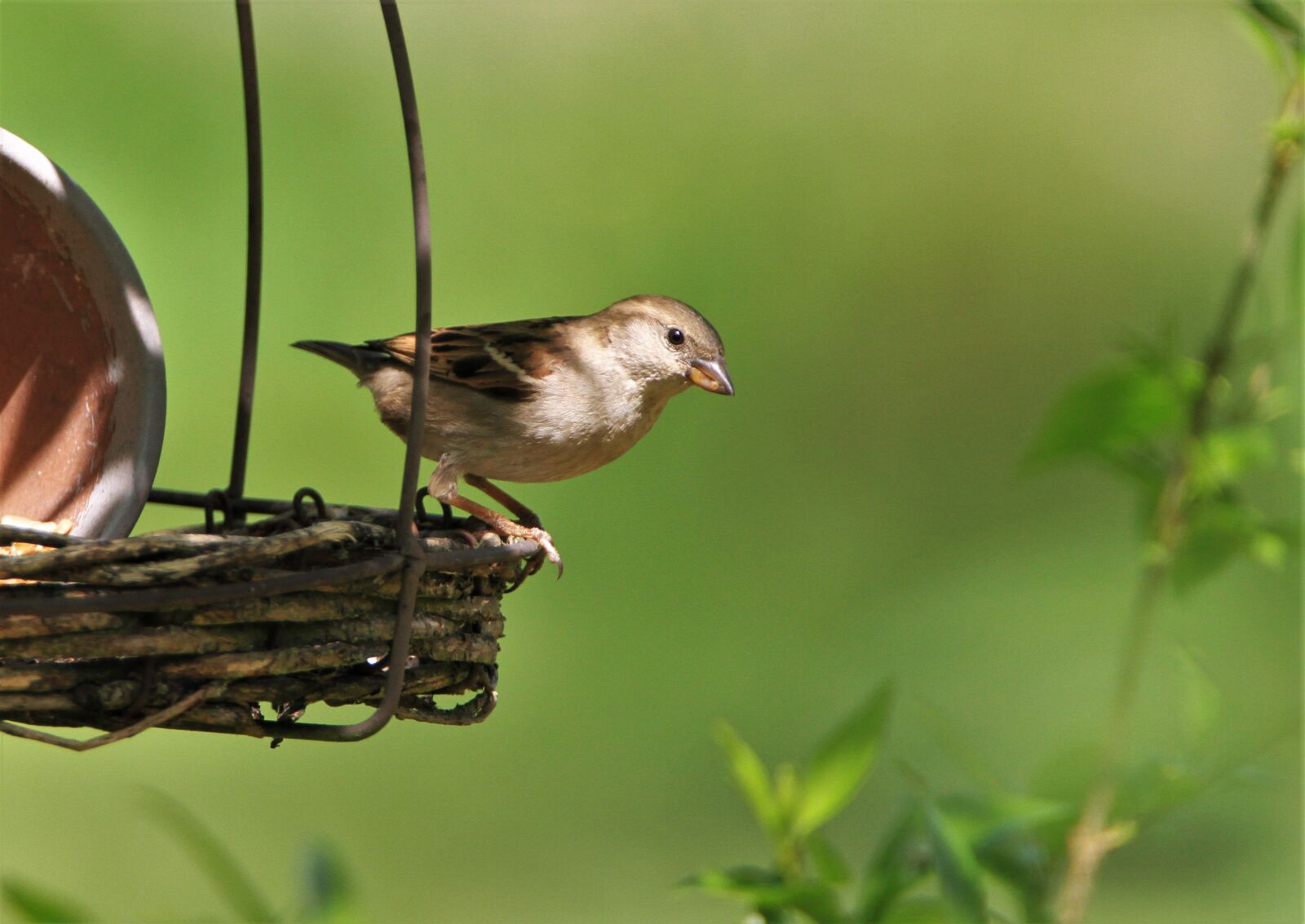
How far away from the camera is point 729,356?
478 centimetres

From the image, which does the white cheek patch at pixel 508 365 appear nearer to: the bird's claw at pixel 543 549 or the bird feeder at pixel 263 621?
the bird's claw at pixel 543 549

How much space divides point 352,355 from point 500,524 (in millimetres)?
528

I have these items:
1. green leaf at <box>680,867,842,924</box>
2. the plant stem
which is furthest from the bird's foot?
the plant stem

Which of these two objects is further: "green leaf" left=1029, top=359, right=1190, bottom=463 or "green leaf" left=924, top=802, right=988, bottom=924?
"green leaf" left=1029, top=359, right=1190, bottom=463

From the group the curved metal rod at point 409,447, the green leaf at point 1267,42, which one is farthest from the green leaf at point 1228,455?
the curved metal rod at point 409,447

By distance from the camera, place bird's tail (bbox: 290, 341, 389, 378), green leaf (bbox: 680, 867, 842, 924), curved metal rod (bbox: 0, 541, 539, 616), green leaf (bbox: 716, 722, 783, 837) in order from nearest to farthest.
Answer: curved metal rod (bbox: 0, 541, 539, 616)
green leaf (bbox: 680, 867, 842, 924)
green leaf (bbox: 716, 722, 783, 837)
bird's tail (bbox: 290, 341, 389, 378)

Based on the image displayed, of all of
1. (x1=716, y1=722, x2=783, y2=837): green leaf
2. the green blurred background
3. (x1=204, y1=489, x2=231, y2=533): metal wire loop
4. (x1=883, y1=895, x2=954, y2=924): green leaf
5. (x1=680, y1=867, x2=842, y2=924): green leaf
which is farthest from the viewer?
the green blurred background

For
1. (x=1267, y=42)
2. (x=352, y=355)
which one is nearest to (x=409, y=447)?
(x=352, y=355)

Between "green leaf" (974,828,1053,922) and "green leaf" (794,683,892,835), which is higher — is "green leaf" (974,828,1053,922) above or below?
below

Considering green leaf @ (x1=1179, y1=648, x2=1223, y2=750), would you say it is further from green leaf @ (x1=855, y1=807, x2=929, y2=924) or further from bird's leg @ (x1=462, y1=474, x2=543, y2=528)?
bird's leg @ (x1=462, y1=474, x2=543, y2=528)

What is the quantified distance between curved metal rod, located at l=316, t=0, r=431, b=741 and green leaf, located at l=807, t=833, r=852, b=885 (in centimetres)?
73

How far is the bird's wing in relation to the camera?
204 centimetres

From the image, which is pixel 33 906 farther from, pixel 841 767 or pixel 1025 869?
pixel 1025 869

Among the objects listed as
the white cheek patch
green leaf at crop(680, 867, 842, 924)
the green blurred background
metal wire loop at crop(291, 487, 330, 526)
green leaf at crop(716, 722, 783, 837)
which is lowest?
green leaf at crop(680, 867, 842, 924)
